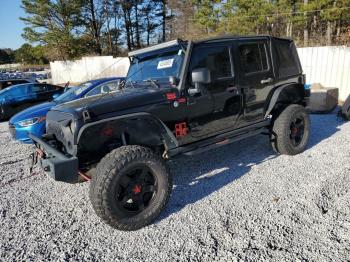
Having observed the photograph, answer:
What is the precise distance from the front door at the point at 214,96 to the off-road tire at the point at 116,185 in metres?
0.85

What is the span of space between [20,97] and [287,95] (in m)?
9.33

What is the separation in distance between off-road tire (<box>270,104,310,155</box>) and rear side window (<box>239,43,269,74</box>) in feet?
2.88

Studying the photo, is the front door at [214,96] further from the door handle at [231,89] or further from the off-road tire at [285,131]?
the off-road tire at [285,131]

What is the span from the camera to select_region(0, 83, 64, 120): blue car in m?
10.1

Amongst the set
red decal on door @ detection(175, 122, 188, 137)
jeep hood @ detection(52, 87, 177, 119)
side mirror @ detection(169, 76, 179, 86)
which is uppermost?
side mirror @ detection(169, 76, 179, 86)

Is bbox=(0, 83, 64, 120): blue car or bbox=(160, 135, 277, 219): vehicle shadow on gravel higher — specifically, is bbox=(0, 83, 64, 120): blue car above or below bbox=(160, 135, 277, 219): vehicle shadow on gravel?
above

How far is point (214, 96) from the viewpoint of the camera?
3.89 meters

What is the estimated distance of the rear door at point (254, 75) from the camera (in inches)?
168

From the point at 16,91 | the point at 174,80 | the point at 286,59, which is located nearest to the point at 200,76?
the point at 174,80

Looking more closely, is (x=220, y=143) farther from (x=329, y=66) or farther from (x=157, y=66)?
(x=329, y=66)

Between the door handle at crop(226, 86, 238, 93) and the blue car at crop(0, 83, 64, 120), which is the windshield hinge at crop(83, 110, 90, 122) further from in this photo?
the blue car at crop(0, 83, 64, 120)

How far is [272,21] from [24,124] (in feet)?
51.3

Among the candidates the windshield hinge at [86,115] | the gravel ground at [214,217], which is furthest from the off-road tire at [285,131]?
the windshield hinge at [86,115]

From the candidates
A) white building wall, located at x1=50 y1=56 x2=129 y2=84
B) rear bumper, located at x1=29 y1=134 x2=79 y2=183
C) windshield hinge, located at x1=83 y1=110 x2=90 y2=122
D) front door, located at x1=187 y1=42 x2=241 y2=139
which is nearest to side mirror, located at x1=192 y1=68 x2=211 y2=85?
front door, located at x1=187 y1=42 x2=241 y2=139
